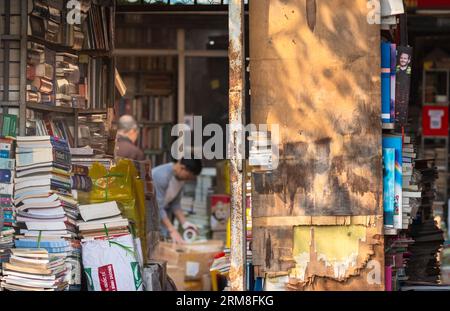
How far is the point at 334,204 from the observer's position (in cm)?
558

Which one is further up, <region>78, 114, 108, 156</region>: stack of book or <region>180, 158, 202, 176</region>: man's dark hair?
<region>78, 114, 108, 156</region>: stack of book

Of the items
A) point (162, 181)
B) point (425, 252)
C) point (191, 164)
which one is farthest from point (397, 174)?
point (162, 181)

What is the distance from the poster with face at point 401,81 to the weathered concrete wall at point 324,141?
0.24 meters

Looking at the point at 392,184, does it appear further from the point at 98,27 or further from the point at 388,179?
the point at 98,27

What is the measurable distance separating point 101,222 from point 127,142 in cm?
368

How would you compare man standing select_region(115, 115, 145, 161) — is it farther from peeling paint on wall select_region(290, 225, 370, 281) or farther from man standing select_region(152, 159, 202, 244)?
peeling paint on wall select_region(290, 225, 370, 281)

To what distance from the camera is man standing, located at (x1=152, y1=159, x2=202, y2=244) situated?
9953mm

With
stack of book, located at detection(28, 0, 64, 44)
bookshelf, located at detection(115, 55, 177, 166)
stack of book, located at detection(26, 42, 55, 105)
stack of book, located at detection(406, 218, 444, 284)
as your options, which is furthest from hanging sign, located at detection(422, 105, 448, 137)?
stack of book, located at detection(26, 42, 55, 105)

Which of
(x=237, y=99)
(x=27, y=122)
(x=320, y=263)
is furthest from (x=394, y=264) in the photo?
(x=27, y=122)

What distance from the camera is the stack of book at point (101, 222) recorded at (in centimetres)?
692

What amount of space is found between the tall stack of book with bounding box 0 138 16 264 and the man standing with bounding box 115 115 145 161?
3.20 metres

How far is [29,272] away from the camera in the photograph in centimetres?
635

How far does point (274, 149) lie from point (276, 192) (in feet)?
0.83

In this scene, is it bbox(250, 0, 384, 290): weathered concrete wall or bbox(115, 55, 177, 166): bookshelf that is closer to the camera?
bbox(250, 0, 384, 290): weathered concrete wall
